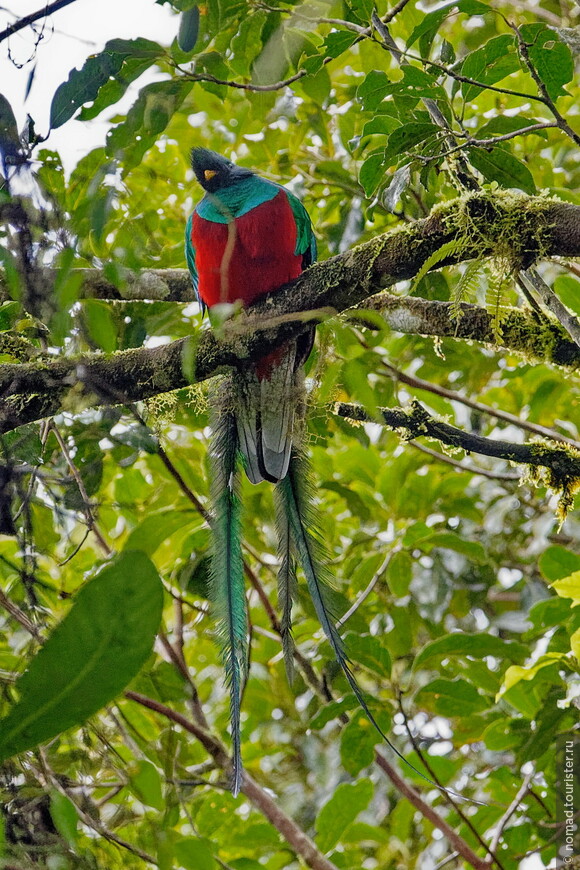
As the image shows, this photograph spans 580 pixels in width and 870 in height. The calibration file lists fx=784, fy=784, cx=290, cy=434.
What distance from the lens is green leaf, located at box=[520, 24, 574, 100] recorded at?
172 cm

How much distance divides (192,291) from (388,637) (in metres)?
1.54

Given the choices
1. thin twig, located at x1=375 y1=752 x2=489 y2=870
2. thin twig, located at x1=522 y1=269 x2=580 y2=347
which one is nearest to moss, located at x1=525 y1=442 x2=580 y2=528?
thin twig, located at x1=522 y1=269 x2=580 y2=347

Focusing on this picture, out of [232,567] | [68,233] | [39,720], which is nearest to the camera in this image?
[39,720]

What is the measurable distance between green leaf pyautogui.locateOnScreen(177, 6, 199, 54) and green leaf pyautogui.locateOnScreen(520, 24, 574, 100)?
74 centimetres

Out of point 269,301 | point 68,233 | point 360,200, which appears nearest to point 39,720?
point 68,233

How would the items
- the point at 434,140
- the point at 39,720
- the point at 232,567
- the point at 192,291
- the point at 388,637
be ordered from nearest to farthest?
the point at 39,720
the point at 232,567
the point at 434,140
the point at 192,291
the point at 388,637

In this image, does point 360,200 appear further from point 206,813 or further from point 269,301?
point 206,813

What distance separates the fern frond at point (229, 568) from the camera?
151 centimetres

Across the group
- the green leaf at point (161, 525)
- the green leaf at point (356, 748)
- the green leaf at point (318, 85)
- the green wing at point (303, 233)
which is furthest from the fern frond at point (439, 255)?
the green leaf at point (356, 748)

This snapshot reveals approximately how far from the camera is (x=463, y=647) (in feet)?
7.64

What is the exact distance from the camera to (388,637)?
10.2 ft

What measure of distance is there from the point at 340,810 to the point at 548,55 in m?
2.04

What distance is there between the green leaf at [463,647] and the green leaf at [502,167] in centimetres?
127

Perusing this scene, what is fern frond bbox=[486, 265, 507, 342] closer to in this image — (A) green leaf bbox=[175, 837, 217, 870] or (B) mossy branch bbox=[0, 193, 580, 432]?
(B) mossy branch bbox=[0, 193, 580, 432]
